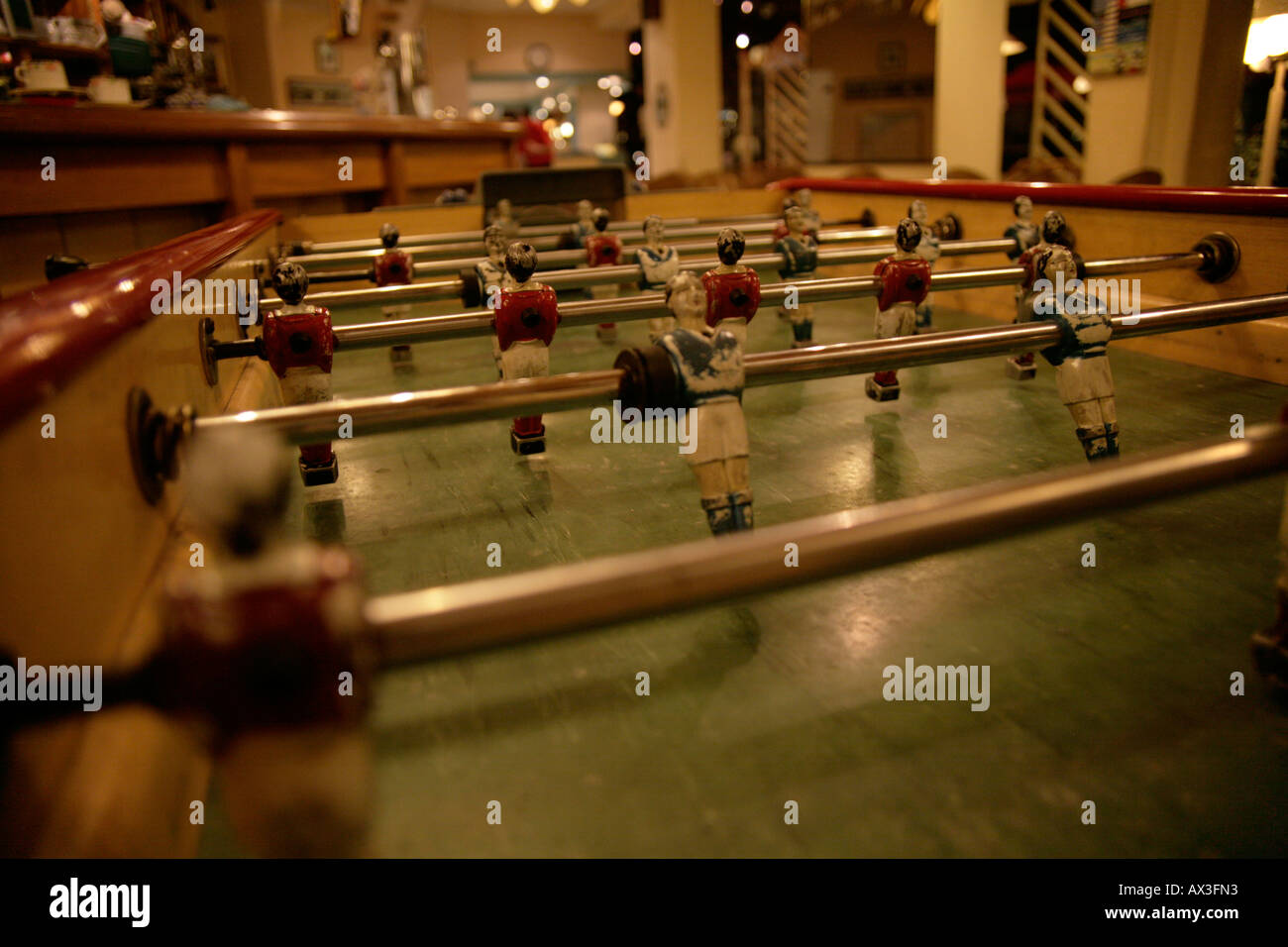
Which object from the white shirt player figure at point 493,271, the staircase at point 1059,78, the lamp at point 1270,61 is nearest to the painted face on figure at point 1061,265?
the white shirt player figure at point 493,271

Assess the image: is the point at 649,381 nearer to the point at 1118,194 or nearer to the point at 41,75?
the point at 1118,194

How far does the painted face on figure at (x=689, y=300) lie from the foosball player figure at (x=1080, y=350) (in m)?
0.58

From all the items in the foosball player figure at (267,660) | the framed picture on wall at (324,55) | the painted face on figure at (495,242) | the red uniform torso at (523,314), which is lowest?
the foosball player figure at (267,660)

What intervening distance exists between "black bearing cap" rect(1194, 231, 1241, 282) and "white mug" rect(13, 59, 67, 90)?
3.87m

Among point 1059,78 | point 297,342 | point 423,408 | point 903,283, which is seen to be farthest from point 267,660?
point 1059,78

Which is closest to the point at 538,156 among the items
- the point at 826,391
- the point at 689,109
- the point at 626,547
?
the point at 689,109

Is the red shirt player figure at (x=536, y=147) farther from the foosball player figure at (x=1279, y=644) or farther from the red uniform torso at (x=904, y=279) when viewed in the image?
the foosball player figure at (x=1279, y=644)

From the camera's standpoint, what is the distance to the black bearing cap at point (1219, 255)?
1.95m

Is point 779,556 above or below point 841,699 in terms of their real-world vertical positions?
above

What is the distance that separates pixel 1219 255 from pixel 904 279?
0.97m

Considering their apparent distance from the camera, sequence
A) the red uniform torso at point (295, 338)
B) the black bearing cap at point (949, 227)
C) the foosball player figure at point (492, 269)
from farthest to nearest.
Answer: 1. the black bearing cap at point (949, 227)
2. the foosball player figure at point (492, 269)
3. the red uniform torso at point (295, 338)

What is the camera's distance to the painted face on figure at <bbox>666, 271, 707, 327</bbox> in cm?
99

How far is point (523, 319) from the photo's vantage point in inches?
52.7

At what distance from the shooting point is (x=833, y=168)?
10.3 m
